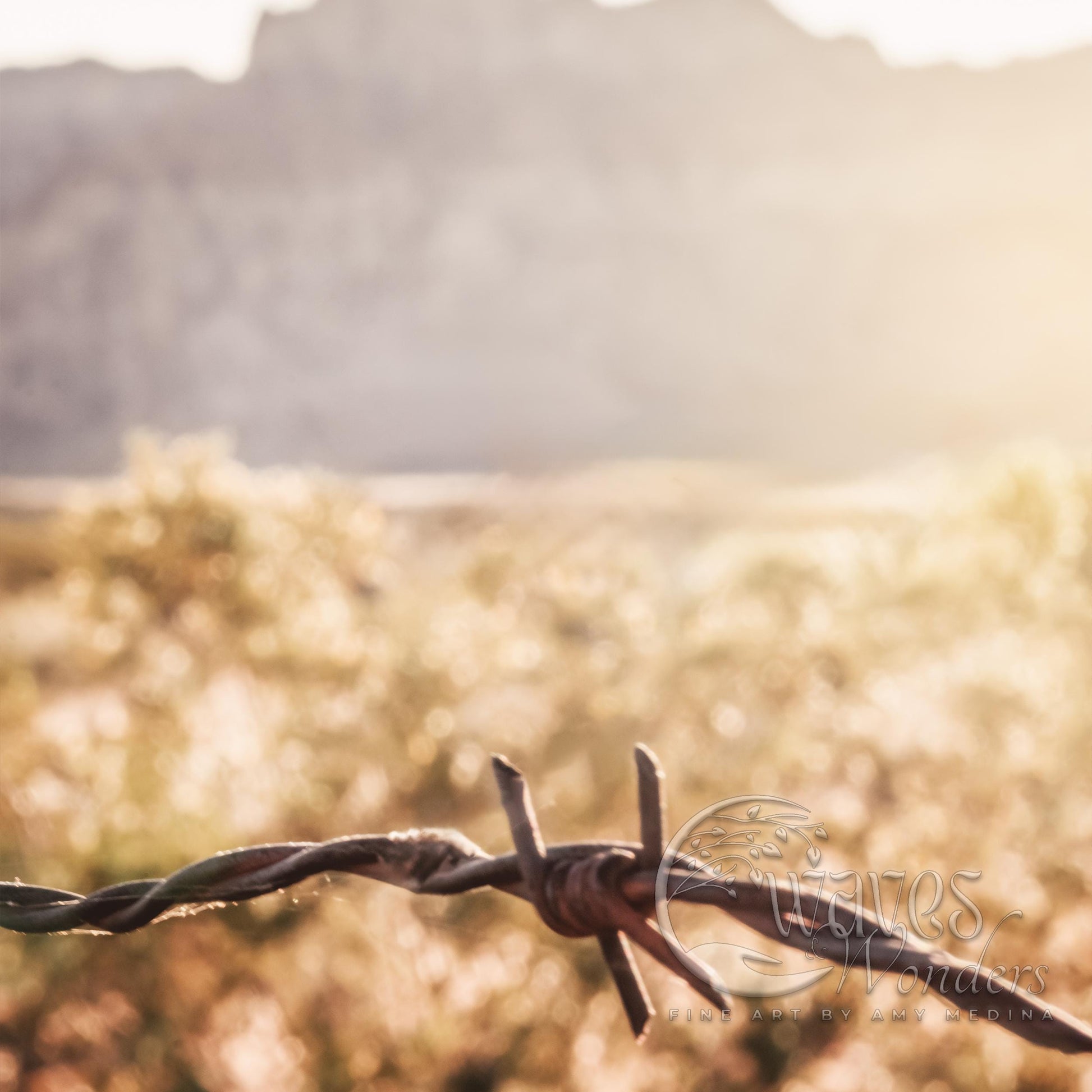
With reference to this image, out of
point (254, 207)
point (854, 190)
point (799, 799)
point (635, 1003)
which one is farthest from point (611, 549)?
point (854, 190)

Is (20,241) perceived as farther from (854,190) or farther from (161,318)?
(854,190)

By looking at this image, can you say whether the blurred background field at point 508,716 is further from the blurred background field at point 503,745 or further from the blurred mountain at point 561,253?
the blurred mountain at point 561,253

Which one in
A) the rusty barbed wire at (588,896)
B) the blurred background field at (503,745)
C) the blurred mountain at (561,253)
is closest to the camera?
the rusty barbed wire at (588,896)

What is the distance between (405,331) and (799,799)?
286 inches

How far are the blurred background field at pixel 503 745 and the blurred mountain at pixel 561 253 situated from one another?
1.01m

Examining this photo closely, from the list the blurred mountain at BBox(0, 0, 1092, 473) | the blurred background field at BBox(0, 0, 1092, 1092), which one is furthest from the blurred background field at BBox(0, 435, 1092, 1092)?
the blurred mountain at BBox(0, 0, 1092, 473)

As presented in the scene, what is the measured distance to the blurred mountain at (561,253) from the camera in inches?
186

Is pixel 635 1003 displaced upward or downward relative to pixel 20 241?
downward

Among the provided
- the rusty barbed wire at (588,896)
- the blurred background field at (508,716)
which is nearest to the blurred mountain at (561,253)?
the blurred background field at (508,716)

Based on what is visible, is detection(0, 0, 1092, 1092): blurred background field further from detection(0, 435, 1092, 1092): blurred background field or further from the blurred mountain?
the blurred mountain

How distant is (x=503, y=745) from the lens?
4.98ft

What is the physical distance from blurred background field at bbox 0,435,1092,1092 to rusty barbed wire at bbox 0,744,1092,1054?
105cm

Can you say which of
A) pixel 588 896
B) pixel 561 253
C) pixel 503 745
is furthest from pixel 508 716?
pixel 561 253

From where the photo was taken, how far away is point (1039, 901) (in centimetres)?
136
